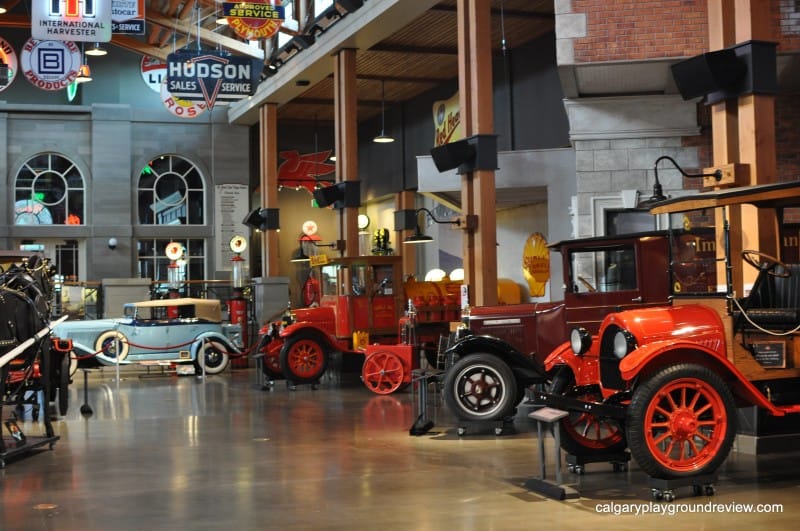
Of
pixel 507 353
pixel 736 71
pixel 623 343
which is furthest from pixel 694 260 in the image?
pixel 507 353

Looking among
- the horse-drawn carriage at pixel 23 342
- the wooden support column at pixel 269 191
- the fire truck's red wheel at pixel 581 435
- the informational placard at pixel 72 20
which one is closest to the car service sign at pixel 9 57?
the wooden support column at pixel 269 191

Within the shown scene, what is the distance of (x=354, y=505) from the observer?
6.64 metres

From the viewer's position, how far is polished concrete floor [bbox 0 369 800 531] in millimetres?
6160

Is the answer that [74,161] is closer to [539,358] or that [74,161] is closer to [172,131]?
[172,131]

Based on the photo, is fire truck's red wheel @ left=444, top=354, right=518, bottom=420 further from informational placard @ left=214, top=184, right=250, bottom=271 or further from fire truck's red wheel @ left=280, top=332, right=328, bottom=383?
informational placard @ left=214, top=184, right=250, bottom=271

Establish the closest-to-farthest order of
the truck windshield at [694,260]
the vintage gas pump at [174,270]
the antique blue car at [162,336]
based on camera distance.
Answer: the truck windshield at [694,260] < the antique blue car at [162,336] < the vintage gas pump at [174,270]

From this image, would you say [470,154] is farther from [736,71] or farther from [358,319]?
[736,71]

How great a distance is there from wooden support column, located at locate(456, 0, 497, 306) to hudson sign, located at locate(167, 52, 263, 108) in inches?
236

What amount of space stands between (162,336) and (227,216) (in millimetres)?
11881

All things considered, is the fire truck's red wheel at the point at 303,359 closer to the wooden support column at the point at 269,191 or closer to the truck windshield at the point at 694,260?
the wooden support column at the point at 269,191

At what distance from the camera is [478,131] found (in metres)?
14.5

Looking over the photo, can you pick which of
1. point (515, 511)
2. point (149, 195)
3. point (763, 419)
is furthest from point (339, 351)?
point (149, 195)

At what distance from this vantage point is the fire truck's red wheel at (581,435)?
24.9 ft

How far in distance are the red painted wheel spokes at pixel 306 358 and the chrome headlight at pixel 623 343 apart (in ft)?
32.8
